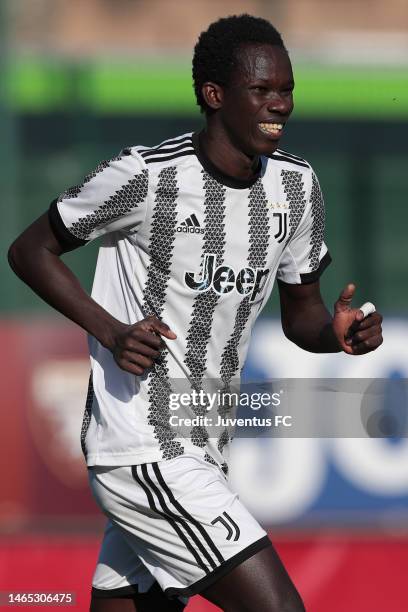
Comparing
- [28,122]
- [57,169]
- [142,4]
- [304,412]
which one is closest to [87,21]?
[142,4]

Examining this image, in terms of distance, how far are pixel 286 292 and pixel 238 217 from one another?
0.42m

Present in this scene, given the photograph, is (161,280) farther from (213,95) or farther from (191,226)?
(213,95)

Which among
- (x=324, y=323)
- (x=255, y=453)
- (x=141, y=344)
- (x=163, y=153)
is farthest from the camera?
(x=255, y=453)

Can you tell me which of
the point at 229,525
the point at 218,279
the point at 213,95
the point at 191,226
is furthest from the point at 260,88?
the point at 229,525

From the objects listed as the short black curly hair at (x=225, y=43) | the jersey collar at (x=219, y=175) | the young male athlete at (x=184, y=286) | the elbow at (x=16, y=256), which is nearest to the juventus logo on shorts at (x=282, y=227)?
the young male athlete at (x=184, y=286)

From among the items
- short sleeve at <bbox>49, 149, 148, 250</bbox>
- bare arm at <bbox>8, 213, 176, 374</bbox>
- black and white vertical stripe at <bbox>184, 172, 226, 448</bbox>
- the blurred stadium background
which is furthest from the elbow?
the blurred stadium background

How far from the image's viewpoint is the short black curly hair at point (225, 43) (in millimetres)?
3172

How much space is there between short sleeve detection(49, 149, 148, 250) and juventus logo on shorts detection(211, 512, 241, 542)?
762 mm

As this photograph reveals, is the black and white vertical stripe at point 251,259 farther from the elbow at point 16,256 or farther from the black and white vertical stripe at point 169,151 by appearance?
the elbow at point 16,256

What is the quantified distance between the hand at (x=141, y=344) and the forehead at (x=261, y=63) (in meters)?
0.68

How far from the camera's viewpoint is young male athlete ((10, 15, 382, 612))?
121 inches

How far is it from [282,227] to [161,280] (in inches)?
14.3

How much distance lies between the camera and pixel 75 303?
3111mm

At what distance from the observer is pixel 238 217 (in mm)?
3203
